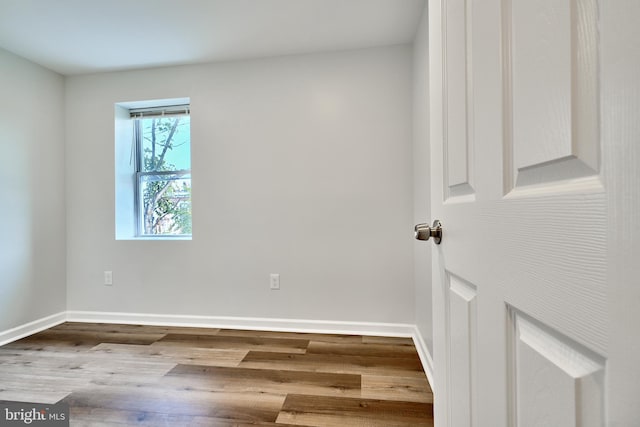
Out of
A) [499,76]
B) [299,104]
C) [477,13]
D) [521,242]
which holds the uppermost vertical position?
[299,104]

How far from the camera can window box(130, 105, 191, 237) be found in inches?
107

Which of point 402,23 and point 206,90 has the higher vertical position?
point 402,23

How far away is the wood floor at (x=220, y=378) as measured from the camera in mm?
1392

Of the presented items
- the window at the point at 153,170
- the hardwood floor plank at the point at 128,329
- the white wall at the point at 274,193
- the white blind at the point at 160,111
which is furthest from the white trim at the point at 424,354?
the white blind at the point at 160,111

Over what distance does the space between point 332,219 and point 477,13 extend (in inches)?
74.7

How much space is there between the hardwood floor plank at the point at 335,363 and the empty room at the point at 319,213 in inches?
0.8

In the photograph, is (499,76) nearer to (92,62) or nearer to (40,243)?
(92,62)

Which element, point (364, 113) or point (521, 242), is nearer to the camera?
point (521, 242)

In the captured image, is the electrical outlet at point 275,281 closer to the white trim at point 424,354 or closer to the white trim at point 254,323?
the white trim at point 254,323

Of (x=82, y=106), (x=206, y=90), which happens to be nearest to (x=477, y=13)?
(x=206, y=90)

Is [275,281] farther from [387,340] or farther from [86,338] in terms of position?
[86,338]

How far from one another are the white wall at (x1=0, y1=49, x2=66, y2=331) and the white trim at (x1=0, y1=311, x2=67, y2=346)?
38 millimetres

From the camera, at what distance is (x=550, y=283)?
0.33 metres

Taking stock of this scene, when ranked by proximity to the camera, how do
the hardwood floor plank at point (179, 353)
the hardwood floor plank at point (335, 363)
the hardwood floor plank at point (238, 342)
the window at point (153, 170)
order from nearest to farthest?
the hardwood floor plank at point (335, 363) → the hardwood floor plank at point (179, 353) → the hardwood floor plank at point (238, 342) → the window at point (153, 170)
